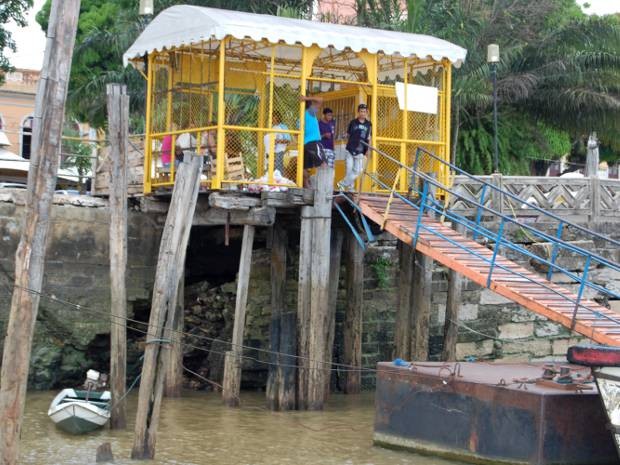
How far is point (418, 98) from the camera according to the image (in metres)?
19.1

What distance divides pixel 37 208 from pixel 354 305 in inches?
356

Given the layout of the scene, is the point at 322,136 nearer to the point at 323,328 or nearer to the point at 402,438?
the point at 323,328

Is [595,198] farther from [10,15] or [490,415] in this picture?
[10,15]

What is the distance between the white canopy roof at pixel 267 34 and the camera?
57.3 feet

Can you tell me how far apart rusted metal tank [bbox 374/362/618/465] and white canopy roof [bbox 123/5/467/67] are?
16.8 feet

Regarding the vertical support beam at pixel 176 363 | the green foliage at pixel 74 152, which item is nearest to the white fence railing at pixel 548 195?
the vertical support beam at pixel 176 363

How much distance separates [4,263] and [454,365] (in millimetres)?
7882

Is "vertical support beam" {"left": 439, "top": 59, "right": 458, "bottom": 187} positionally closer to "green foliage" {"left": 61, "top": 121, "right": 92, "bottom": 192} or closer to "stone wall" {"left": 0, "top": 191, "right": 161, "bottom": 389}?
"stone wall" {"left": 0, "top": 191, "right": 161, "bottom": 389}

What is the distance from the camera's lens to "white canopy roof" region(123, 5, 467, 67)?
57.3 feet

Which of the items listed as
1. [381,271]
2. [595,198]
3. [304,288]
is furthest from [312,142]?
[595,198]

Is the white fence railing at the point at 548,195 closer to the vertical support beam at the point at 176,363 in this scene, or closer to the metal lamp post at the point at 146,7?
the vertical support beam at the point at 176,363

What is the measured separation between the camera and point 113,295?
16609mm

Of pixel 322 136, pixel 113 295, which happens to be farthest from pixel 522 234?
pixel 113 295

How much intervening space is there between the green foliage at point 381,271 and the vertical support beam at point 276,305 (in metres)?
3.01
